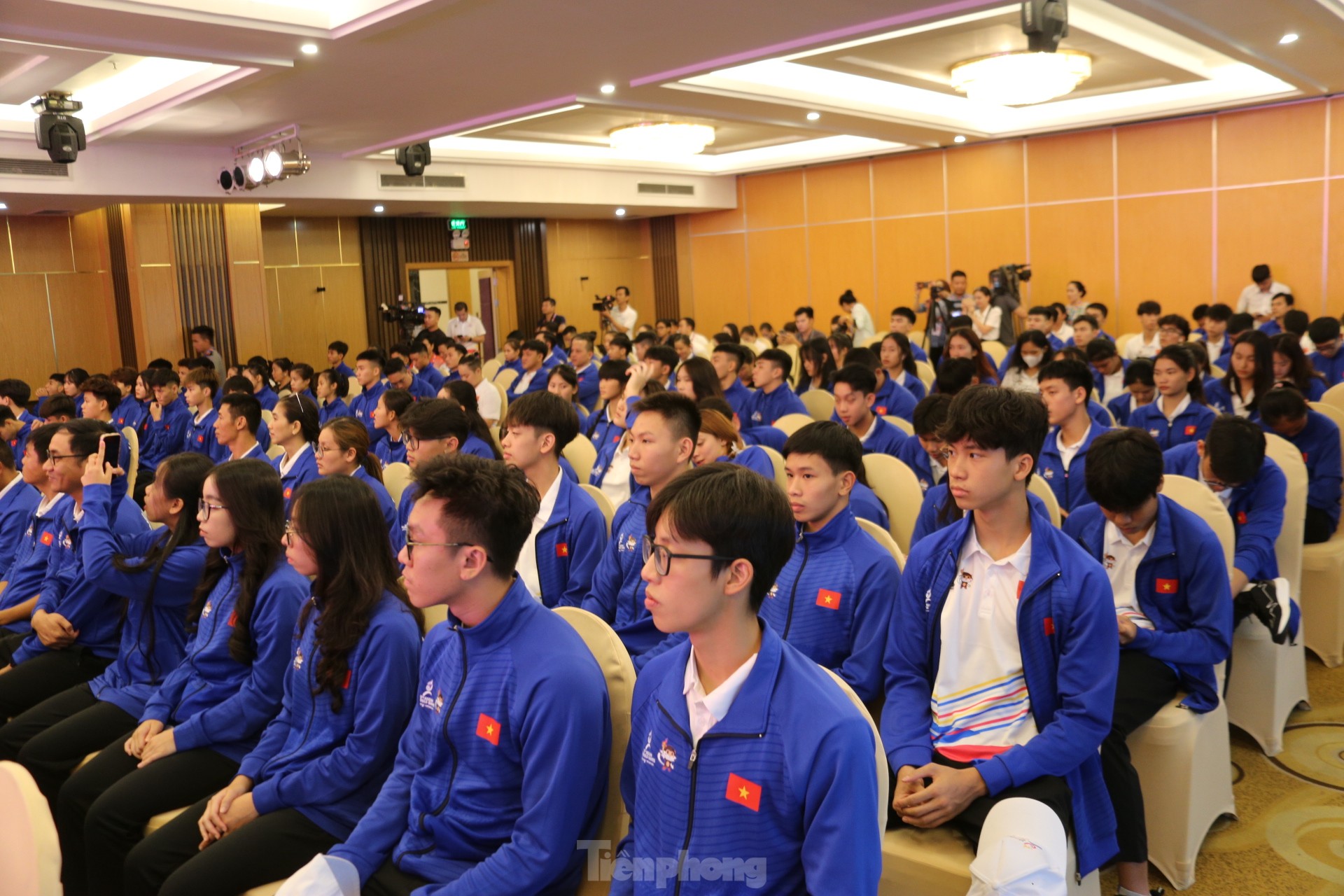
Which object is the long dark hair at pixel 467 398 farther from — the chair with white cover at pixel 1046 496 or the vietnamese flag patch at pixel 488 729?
the vietnamese flag patch at pixel 488 729

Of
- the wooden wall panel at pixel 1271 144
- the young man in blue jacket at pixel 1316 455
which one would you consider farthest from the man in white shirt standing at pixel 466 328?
the young man in blue jacket at pixel 1316 455

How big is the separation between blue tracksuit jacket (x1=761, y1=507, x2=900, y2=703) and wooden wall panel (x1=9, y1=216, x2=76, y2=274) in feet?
39.5

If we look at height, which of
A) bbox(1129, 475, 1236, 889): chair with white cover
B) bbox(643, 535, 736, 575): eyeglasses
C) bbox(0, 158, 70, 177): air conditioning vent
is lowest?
bbox(1129, 475, 1236, 889): chair with white cover

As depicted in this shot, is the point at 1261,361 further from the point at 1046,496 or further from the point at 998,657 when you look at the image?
the point at 998,657

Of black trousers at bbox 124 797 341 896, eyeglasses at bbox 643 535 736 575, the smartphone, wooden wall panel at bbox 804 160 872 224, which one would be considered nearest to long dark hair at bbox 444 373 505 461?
the smartphone

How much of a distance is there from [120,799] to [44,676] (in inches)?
48.7

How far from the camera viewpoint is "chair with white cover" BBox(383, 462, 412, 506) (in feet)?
14.9

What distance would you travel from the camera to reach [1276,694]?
330cm

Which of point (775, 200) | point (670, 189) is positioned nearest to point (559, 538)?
point (670, 189)

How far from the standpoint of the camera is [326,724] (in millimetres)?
2314

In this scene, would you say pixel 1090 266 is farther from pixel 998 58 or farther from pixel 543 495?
pixel 543 495

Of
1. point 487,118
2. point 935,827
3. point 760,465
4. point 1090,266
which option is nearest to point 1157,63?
point 1090,266

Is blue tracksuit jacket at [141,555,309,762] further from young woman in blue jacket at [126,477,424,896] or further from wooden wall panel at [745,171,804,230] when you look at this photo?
wooden wall panel at [745,171,804,230]

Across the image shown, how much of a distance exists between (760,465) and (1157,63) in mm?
7209
